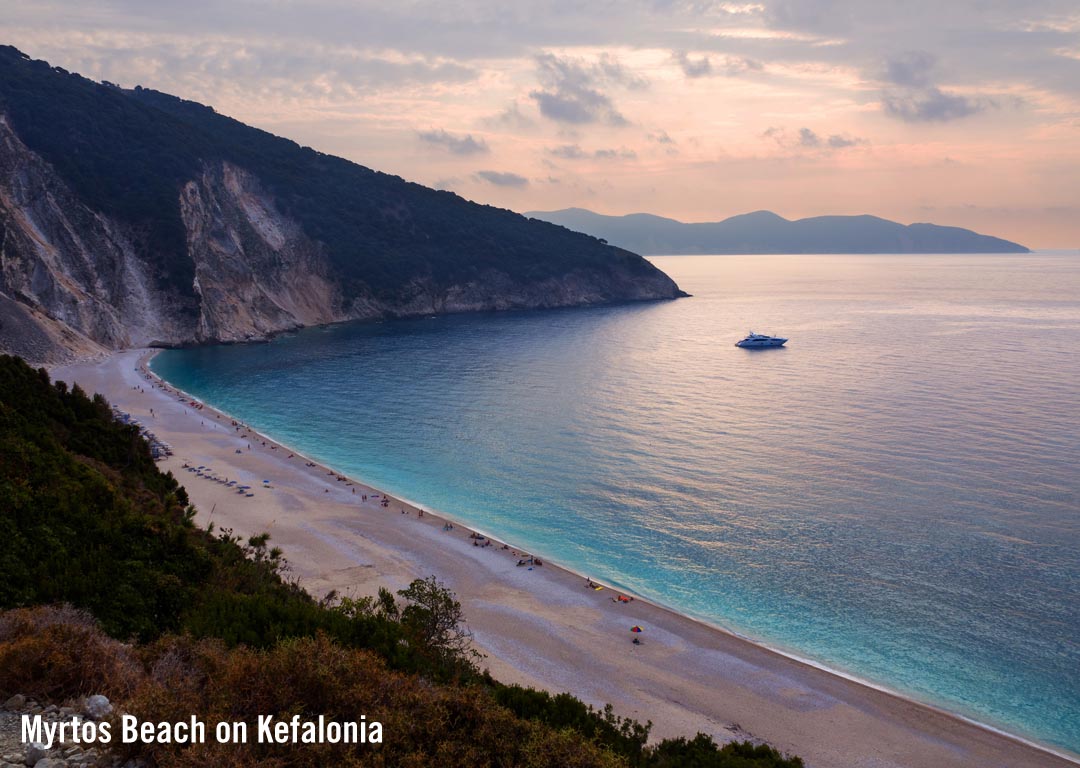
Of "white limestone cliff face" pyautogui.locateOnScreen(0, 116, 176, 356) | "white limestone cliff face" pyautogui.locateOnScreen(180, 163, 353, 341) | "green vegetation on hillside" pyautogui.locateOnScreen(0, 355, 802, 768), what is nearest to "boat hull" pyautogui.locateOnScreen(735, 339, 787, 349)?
"white limestone cliff face" pyautogui.locateOnScreen(180, 163, 353, 341)

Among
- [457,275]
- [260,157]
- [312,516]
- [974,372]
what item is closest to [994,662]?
[312,516]

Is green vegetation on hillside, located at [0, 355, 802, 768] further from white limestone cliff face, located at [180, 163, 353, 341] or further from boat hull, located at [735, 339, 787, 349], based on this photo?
boat hull, located at [735, 339, 787, 349]

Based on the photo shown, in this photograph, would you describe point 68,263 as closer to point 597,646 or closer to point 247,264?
point 247,264

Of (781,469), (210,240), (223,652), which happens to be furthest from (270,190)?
(223,652)

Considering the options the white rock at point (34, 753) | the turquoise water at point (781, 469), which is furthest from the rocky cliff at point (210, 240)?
the white rock at point (34, 753)

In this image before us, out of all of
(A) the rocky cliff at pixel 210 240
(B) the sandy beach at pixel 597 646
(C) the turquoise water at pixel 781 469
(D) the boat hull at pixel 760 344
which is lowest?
(B) the sandy beach at pixel 597 646

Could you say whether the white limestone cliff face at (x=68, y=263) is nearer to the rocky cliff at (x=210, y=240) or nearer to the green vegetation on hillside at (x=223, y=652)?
the rocky cliff at (x=210, y=240)
